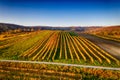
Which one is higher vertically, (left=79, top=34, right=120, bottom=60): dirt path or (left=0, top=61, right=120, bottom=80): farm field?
(left=79, top=34, right=120, bottom=60): dirt path

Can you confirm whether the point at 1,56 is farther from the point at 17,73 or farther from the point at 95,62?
the point at 95,62

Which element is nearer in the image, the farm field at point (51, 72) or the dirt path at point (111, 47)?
the farm field at point (51, 72)

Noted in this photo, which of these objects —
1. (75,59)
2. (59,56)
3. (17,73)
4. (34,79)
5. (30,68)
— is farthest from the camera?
(59,56)

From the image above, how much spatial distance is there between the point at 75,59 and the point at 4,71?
1437 cm

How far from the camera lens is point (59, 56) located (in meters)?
39.0

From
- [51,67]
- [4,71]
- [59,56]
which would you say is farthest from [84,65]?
[4,71]

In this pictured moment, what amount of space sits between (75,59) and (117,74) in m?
10.6

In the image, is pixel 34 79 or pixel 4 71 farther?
pixel 4 71

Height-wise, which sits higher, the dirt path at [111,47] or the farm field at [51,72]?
the dirt path at [111,47]

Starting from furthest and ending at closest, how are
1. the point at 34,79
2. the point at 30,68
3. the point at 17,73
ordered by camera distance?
the point at 30,68 → the point at 17,73 → the point at 34,79

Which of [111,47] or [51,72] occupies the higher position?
[111,47]

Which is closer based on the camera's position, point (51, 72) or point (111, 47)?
point (51, 72)

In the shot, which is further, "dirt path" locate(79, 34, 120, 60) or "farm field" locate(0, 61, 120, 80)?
"dirt path" locate(79, 34, 120, 60)

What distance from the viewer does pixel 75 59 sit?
1430 inches
